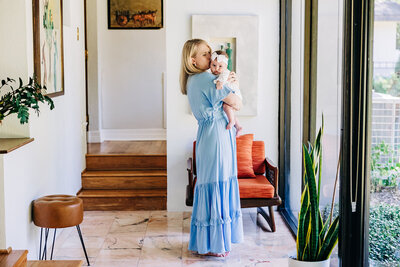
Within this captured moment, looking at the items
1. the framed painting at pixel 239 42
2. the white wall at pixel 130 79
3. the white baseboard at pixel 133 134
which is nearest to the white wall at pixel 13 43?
the framed painting at pixel 239 42

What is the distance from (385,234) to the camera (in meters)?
3.09

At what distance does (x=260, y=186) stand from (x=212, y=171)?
2.54ft

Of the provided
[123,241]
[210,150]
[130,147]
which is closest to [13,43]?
[210,150]

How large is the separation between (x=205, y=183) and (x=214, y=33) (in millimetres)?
1863

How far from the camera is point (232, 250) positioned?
476 centimetres

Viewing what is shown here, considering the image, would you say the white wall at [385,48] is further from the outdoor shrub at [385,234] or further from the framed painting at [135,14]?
the framed painting at [135,14]

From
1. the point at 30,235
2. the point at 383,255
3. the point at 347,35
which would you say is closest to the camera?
the point at 383,255

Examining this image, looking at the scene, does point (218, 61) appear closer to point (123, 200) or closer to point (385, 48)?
point (385, 48)

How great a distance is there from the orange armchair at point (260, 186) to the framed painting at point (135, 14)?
3.34 m

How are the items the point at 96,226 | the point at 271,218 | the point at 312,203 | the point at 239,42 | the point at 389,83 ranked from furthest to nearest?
the point at 239,42 → the point at 96,226 → the point at 271,218 → the point at 312,203 → the point at 389,83

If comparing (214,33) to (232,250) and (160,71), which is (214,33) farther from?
(160,71)

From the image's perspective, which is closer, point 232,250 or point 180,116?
point 232,250

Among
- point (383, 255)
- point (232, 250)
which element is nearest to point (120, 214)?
point (232, 250)

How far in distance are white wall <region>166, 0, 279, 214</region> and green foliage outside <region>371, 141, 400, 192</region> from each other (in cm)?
263
